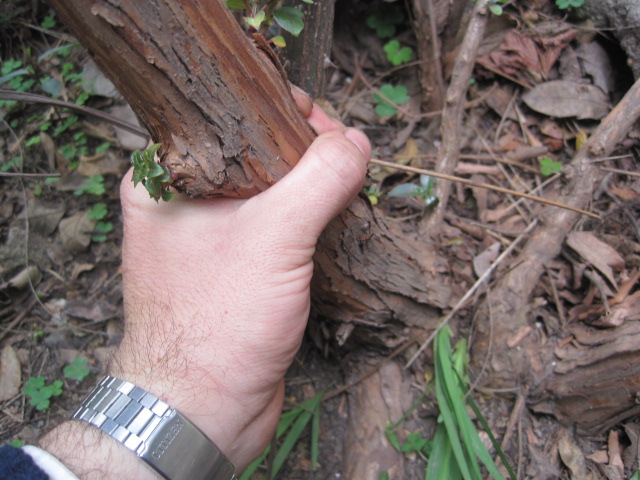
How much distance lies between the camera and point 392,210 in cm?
217

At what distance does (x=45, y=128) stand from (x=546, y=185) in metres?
2.51

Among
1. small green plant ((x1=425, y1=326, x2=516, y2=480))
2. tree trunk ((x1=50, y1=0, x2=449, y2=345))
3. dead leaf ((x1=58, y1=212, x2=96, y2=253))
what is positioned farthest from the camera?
dead leaf ((x1=58, y1=212, x2=96, y2=253))

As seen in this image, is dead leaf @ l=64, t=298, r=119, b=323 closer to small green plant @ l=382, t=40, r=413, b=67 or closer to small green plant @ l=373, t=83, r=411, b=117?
small green plant @ l=373, t=83, r=411, b=117

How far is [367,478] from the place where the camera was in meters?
1.71

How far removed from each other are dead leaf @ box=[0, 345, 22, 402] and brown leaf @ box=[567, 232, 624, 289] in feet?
7.93

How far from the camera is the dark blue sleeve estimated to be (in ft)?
3.19

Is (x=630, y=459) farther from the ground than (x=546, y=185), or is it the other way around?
(x=546, y=185)

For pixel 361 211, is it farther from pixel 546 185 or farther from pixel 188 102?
pixel 546 185

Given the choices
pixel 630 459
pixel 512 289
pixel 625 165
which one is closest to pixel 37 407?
pixel 512 289

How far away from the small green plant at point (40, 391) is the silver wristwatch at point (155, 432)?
0.90m

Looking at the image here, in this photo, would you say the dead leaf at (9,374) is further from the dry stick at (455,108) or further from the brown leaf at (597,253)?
the brown leaf at (597,253)

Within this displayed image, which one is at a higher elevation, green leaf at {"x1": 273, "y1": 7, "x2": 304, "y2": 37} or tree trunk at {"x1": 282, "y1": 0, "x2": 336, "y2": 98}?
green leaf at {"x1": 273, "y1": 7, "x2": 304, "y2": 37}

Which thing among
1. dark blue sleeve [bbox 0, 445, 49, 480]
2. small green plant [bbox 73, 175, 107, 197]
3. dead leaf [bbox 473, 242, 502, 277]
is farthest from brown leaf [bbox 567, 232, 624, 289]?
small green plant [bbox 73, 175, 107, 197]

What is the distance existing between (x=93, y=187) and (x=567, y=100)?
2334 mm
